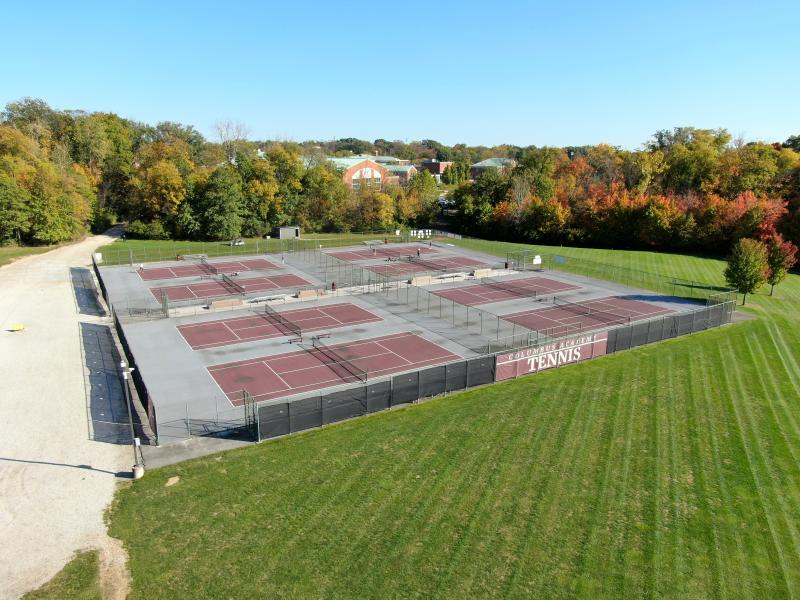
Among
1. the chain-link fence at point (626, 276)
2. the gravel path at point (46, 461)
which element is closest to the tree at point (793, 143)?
the chain-link fence at point (626, 276)

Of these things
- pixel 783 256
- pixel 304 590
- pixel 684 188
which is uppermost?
pixel 684 188

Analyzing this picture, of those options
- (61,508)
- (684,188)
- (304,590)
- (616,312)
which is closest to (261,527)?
(304,590)

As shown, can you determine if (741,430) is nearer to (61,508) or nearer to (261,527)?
(261,527)

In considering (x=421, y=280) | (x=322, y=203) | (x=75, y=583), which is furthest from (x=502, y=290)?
(x=322, y=203)

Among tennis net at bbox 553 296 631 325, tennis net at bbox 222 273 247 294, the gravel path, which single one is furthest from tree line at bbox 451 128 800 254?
the gravel path

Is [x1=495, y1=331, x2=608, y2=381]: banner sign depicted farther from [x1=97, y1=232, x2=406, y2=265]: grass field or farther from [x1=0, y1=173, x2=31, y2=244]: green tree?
[x1=0, y1=173, x2=31, y2=244]: green tree

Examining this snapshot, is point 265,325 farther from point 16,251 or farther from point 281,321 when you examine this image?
point 16,251
